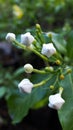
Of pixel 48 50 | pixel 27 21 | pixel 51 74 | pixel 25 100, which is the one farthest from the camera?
pixel 27 21

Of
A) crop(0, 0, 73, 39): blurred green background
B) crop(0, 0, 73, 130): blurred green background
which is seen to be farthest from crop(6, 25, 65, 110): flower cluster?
crop(0, 0, 73, 39): blurred green background

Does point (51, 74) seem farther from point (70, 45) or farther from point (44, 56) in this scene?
point (70, 45)

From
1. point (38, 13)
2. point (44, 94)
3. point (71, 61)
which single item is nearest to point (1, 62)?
point (38, 13)

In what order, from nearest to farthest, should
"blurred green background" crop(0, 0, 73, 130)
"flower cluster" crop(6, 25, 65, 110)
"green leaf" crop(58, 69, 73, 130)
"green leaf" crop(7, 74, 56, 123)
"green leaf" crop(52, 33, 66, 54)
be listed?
1. "flower cluster" crop(6, 25, 65, 110)
2. "green leaf" crop(58, 69, 73, 130)
3. "green leaf" crop(7, 74, 56, 123)
4. "green leaf" crop(52, 33, 66, 54)
5. "blurred green background" crop(0, 0, 73, 130)

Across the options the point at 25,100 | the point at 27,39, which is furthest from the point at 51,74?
the point at 25,100

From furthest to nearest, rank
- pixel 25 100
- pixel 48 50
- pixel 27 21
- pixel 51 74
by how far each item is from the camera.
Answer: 1. pixel 27 21
2. pixel 25 100
3. pixel 51 74
4. pixel 48 50

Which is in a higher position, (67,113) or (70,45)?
(70,45)

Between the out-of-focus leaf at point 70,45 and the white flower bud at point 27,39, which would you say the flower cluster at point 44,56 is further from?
the out-of-focus leaf at point 70,45

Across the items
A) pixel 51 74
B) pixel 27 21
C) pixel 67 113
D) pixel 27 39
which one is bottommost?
pixel 67 113

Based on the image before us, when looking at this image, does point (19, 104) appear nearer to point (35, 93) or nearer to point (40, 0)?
point (35, 93)

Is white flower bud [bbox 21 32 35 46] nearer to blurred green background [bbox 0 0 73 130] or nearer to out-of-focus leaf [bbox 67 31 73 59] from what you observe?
out-of-focus leaf [bbox 67 31 73 59]

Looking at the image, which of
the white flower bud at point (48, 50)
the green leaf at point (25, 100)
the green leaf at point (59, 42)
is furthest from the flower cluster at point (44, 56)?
the green leaf at point (59, 42)

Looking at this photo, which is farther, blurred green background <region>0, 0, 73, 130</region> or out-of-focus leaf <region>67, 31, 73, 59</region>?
blurred green background <region>0, 0, 73, 130</region>

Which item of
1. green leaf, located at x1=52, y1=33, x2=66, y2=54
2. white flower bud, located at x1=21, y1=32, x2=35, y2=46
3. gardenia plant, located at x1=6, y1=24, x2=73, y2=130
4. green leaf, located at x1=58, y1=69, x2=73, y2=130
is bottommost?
green leaf, located at x1=58, y1=69, x2=73, y2=130
